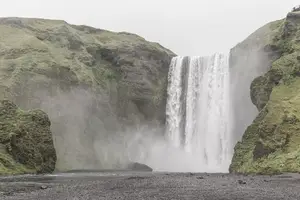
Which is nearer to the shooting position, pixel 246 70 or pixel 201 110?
pixel 246 70

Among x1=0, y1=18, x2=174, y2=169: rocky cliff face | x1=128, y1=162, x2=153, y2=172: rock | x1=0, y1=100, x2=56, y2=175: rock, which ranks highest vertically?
x1=0, y1=18, x2=174, y2=169: rocky cliff face

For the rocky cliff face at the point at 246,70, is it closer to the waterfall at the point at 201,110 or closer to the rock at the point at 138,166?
the waterfall at the point at 201,110

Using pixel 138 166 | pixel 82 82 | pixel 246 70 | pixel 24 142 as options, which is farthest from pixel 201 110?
pixel 24 142

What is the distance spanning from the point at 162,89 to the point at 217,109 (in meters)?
14.2

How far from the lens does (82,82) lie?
78000mm

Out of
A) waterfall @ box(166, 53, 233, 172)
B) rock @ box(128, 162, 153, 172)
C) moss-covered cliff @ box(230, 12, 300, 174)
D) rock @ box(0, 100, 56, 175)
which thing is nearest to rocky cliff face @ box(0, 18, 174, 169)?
rock @ box(128, 162, 153, 172)

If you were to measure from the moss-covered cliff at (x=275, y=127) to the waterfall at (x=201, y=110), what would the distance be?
49.2ft

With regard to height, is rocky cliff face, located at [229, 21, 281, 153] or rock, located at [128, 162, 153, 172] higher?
rocky cliff face, located at [229, 21, 281, 153]

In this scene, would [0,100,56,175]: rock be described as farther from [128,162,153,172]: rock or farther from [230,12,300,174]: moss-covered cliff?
[230,12,300,174]: moss-covered cliff

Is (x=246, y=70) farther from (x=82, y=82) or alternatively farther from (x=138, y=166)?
(x=82, y=82)

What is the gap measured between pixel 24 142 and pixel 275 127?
2764 cm

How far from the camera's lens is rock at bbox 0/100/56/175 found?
157 ft

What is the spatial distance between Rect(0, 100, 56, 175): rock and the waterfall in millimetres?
27360

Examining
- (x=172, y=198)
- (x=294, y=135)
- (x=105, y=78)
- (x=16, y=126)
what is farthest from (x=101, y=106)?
(x=172, y=198)
